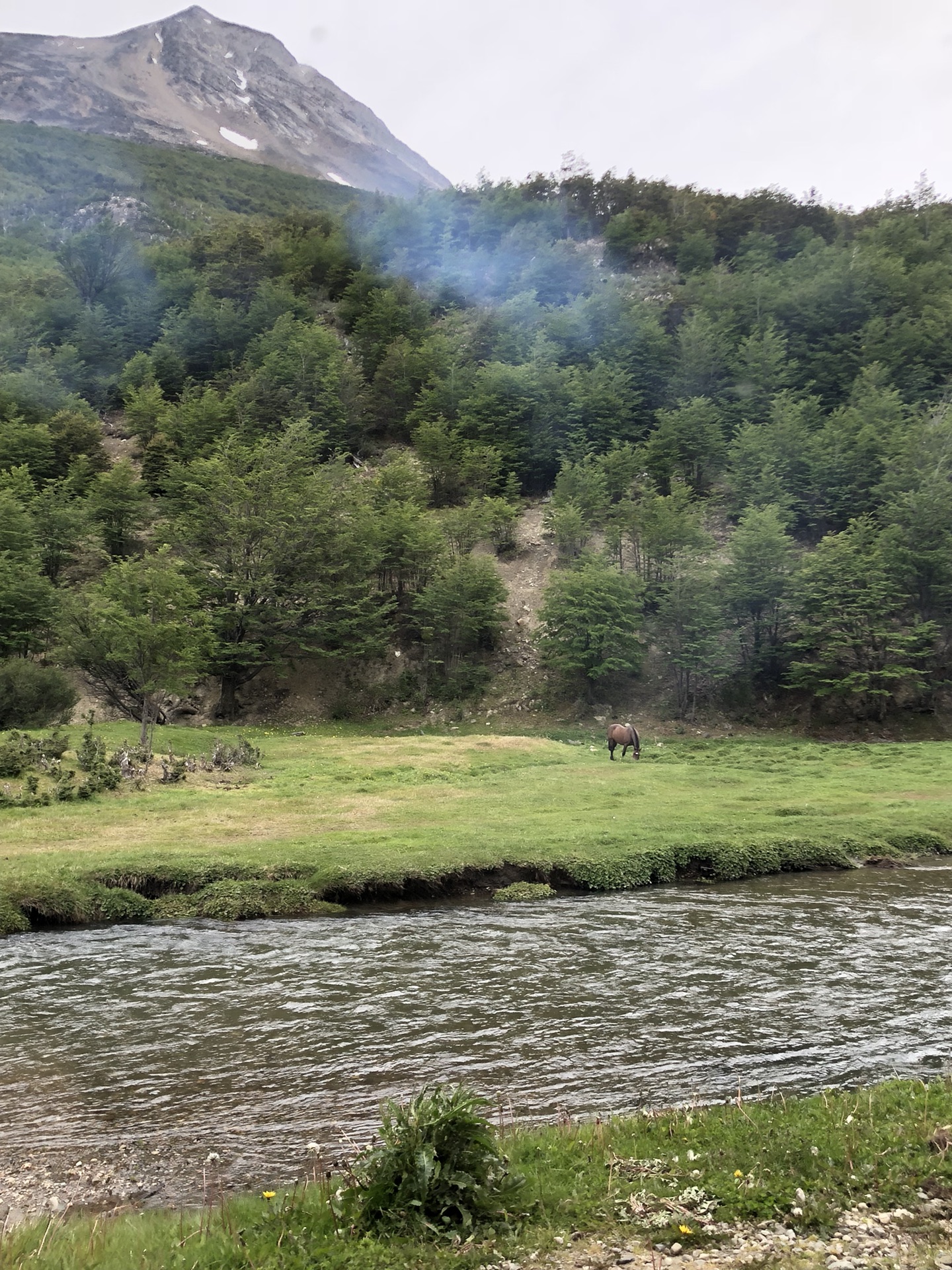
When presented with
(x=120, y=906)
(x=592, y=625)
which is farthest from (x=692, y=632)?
(x=120, y=906)

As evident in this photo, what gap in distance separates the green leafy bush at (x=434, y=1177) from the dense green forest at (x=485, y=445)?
3056cm

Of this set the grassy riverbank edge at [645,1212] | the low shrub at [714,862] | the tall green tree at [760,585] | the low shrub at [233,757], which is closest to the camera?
the grassy riverbank edge at [645,1212]

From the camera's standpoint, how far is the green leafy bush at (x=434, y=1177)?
233 inches

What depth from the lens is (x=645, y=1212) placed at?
611 centimetres

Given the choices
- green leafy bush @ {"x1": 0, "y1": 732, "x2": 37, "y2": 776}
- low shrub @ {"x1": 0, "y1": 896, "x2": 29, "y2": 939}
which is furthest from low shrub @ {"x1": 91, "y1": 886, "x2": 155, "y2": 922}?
green leafy bush @ {"x1": 0, "y1": 732, "x2": 37, "y2": 776}

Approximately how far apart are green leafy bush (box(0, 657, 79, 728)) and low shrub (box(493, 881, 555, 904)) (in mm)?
28786

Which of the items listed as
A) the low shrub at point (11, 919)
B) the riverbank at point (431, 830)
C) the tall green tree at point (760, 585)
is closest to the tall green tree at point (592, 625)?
the tall green tree at point (760, 585)

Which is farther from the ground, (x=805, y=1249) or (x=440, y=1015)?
(x=805, y=1249)

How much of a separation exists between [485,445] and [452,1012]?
7016 centimetres

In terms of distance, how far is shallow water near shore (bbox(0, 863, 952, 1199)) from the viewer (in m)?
9.14

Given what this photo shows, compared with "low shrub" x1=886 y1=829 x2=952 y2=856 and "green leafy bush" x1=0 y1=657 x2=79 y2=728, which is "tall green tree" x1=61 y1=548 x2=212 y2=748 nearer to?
"green leafy bush" x1=0 y1=657 x2=79 y2=728

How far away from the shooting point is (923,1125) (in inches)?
286

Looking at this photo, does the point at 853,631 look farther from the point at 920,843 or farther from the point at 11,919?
the point at 11,919

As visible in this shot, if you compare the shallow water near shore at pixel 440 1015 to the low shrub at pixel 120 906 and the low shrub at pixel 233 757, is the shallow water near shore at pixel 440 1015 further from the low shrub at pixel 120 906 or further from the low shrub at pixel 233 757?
the low shrub at pixel 233 757
